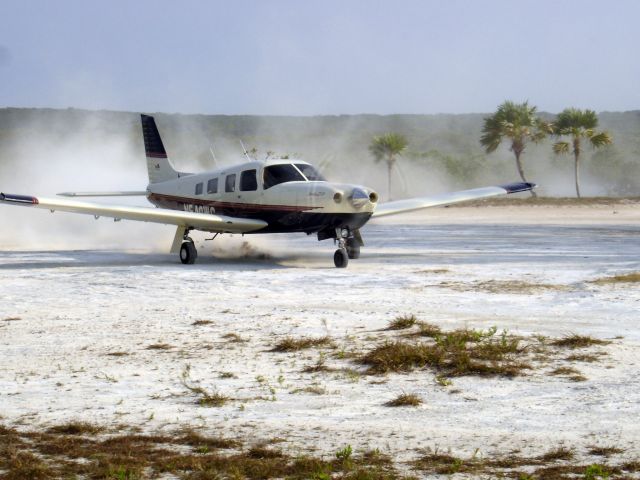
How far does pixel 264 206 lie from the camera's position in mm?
21219

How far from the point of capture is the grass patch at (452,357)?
9039mm

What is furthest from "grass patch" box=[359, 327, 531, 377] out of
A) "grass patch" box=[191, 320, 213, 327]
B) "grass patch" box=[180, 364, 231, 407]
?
"grass patch" box=[191, 320, 213, 327]

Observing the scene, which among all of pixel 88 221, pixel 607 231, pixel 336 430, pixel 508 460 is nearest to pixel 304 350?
pixel 336 430

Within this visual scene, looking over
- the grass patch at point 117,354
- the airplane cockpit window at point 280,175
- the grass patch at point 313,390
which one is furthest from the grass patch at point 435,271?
the grass patch at point 313,390

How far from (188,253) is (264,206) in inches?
75.2

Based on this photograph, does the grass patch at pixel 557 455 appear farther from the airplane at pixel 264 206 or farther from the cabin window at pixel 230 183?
the cabin window at pixel 230 183

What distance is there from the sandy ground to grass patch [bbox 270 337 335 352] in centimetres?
15

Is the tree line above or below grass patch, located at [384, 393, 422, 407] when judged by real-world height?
above

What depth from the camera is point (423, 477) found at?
19.9 ft

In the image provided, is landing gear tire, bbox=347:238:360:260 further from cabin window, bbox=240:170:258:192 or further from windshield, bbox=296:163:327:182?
cabin window, bbox=240:170:258:192

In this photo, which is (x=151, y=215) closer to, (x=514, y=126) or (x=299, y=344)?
(x=299, y=344)

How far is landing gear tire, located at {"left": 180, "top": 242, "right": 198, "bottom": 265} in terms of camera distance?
69.8 feet

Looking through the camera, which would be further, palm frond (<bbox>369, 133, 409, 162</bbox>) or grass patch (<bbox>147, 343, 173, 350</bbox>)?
palm frond (<bbox>369, 133, 409, 162</bbox>)

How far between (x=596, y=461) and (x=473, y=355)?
3.31 metres
